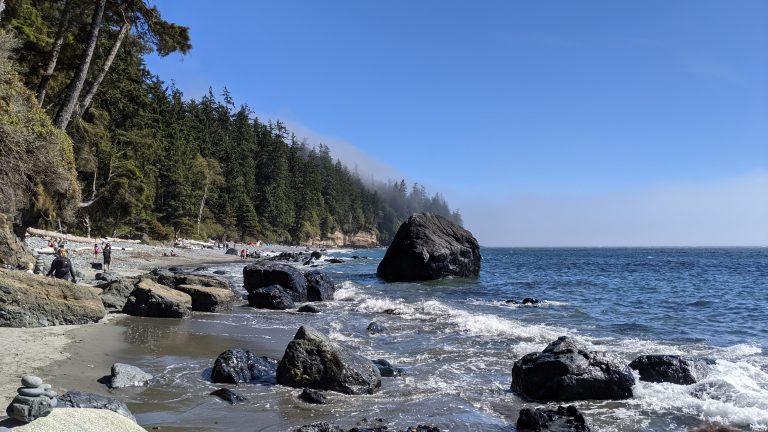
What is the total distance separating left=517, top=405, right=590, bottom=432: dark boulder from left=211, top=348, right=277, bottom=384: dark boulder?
4.26m

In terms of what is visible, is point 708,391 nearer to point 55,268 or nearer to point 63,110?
point 55,268

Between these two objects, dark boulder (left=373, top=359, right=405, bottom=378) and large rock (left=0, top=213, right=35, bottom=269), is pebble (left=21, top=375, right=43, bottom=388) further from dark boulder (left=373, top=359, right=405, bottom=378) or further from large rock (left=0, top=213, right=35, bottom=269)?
large rock (left=0, top=213, right=35, bottom=269)

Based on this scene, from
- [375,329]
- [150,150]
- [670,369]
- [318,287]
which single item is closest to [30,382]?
[670,369]

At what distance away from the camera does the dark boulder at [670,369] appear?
9.17 meters

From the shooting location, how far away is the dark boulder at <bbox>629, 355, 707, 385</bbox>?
9172 millimetres

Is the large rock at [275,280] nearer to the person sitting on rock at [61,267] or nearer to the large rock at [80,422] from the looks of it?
the person sitting on rock at [61,267]

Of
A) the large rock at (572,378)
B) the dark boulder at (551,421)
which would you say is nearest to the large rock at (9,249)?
the large rock at (572,378)

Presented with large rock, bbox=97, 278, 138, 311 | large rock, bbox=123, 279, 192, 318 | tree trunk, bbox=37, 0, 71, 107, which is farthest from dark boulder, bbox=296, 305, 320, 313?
tree trunk, bbox=37, 0, 71, 107

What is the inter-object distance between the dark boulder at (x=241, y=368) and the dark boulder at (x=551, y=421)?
4264 millimetres

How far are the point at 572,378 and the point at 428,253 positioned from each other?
90.9ft

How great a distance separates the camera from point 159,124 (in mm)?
73250

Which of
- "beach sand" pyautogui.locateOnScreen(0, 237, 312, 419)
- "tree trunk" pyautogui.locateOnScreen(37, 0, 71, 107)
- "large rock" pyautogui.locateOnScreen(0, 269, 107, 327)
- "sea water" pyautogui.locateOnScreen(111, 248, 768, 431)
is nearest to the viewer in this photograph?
"sea water" pyautogui.locateOnScreen(111, 248, 768, 431)

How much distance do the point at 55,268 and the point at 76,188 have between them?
8.55 metres

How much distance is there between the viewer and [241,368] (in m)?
8.78
